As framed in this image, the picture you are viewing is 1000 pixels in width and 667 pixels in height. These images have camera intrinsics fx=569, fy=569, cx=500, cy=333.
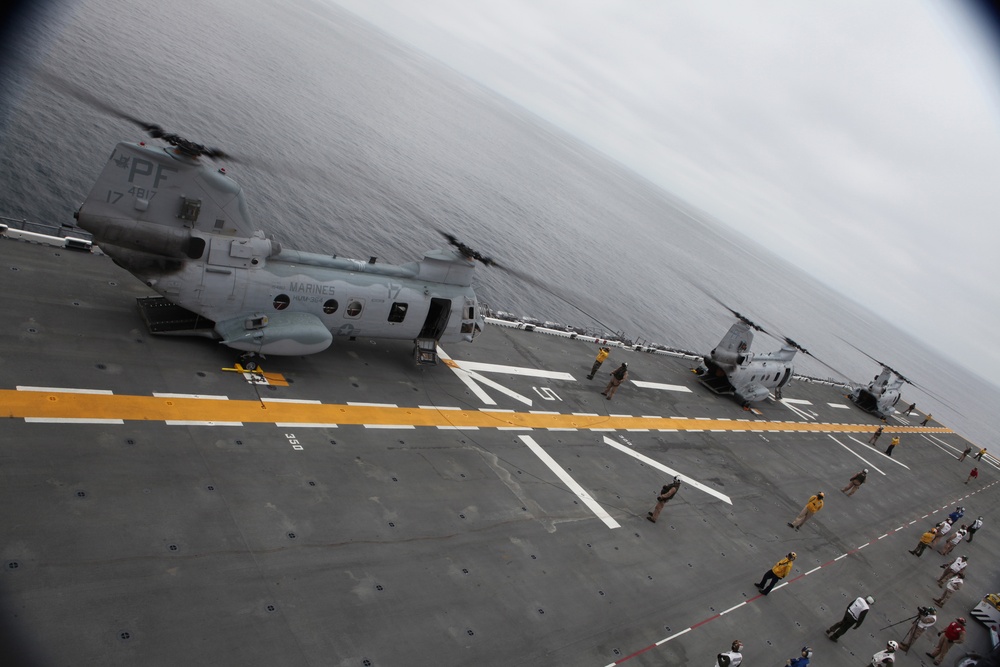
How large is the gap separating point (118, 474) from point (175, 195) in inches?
303

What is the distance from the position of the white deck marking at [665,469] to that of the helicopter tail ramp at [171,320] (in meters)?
13.8

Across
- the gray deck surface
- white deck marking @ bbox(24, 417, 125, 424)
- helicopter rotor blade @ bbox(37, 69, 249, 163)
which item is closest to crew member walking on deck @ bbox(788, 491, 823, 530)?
the gray deck surface

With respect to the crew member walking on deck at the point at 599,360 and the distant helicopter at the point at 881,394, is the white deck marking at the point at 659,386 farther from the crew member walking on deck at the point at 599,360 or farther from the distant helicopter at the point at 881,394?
A: the distant helicopter at the point at 881,394

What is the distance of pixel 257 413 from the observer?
1427cm

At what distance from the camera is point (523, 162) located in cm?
15112

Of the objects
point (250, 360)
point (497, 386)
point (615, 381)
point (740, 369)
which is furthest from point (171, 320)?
point (740, 369)

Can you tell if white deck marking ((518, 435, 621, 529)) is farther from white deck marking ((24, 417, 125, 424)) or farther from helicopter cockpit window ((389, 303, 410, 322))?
white deck marking ((24, 417, 125, 424))

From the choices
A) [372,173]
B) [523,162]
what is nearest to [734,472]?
[372,173]

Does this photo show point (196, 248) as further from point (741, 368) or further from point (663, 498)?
point (741, 368)

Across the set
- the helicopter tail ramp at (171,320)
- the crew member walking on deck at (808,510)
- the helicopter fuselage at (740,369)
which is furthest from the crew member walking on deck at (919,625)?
the helicopter tail ramp at (171,320)

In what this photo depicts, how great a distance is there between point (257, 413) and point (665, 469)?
1403 cm

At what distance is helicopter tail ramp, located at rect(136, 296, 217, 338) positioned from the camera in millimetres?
15852

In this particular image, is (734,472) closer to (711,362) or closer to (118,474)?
(711,362)

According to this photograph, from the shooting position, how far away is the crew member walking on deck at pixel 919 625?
1597 cm
